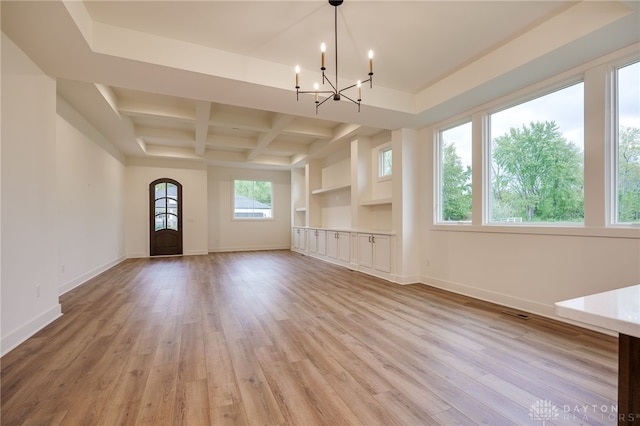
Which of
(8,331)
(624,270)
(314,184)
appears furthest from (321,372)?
(314,184)

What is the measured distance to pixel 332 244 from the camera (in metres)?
6.95

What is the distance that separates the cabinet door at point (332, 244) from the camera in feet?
22.2

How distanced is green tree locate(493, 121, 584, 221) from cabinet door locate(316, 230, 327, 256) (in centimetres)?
423

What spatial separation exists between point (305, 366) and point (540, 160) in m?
3.39

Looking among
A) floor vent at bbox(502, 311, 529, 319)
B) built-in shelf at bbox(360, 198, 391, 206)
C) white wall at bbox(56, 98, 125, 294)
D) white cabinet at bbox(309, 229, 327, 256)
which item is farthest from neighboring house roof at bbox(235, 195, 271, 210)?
floor vent at bbox(502, 311, 529, 319)

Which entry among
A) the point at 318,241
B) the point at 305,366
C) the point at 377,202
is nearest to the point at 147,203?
the point at 318,241

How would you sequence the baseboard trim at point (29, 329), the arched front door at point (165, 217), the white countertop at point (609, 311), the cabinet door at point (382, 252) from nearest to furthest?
the white countertop at point (609, 311)
the baseboard trim at point (29, 329)
the cabinet door at point (382, 252)
the arched front door at point (165, 217)

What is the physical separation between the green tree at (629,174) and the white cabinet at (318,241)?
5.35 meters

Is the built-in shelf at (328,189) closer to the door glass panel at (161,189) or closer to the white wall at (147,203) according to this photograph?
the white wall at (147,203)

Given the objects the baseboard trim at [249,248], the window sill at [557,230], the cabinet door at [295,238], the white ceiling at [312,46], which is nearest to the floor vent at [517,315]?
the window sill at [557,230]

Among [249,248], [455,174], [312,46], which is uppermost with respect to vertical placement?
[312,46]

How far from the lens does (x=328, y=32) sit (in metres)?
2.80

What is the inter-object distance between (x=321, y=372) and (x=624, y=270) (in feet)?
9.25

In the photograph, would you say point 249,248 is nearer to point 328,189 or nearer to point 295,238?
point 295,238
